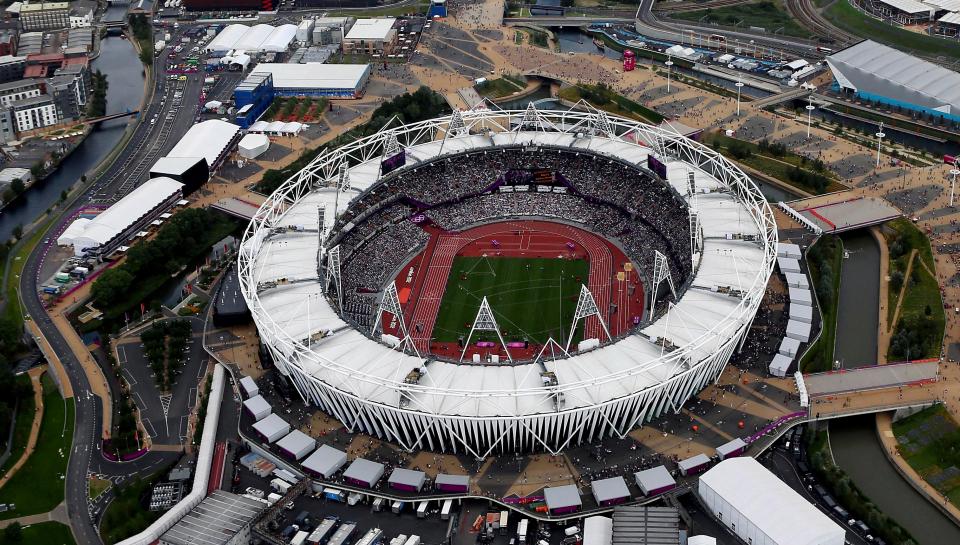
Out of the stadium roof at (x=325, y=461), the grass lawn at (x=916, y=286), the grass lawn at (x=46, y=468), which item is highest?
the grass lawn at (x=916, y=286)

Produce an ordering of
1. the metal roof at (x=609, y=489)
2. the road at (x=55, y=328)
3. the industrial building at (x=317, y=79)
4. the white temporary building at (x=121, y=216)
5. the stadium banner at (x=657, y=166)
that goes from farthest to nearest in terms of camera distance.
Answer: the industrial building at (x=317, y=79)
the white temporary building at (x=121, y=216)
the stadium banner at (x=657, y=166)
the road at (x=55, y=328)
the metal roof at (x=609, y=489)

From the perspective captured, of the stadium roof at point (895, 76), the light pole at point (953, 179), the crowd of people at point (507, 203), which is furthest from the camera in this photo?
the stadium roof at point (895, 76)

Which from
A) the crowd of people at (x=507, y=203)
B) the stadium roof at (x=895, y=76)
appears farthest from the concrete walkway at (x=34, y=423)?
the stadium roof at (x=895, y=76)

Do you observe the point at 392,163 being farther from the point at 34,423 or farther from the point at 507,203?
the point at 34,423

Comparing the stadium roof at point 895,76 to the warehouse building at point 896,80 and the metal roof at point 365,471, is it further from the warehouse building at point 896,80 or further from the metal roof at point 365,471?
the metal roof at point 365,471

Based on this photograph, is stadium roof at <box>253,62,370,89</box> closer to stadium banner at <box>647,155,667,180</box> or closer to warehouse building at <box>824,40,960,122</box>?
stadium banner at <box>647,155,667,180</box>

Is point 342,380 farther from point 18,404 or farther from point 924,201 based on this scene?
point 924,201

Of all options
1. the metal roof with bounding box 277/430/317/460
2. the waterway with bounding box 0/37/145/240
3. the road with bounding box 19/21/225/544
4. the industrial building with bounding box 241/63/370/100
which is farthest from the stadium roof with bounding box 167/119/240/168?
the metal roof with bounding box 277/430/317/460
